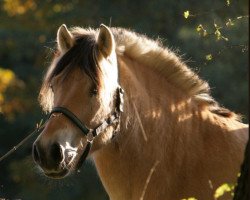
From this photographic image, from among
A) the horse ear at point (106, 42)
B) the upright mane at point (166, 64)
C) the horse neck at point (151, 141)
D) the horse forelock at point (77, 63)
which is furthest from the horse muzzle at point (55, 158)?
the upright mane at point (166, 64)

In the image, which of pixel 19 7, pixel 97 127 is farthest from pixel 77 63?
pixel 19 7

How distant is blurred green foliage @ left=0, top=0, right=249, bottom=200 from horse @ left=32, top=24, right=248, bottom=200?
36.9 ft

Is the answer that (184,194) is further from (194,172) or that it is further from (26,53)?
(26,53)

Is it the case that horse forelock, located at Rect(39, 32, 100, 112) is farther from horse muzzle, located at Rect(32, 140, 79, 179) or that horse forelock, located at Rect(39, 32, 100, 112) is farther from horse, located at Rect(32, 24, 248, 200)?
horse muzzle, located at Rect(32, 140, 79, 179)

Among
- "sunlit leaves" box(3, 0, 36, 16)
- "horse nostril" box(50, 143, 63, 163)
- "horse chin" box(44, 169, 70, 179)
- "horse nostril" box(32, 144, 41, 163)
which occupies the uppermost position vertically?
"horse nostril" box(50, 143, 63, 163)

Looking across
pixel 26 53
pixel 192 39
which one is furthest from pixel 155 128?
pixel 26 53

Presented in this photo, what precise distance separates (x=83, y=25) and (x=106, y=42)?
15.6 meters

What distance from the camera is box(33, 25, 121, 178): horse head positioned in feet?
21.2

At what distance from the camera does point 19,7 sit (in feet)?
82.6

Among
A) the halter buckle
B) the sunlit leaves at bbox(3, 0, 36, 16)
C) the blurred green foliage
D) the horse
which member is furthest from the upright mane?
the sunlit leaves at bbox(3, 0, 36, 16)

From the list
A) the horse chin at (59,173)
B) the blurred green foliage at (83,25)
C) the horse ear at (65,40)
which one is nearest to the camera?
the horse chin at (59,173)

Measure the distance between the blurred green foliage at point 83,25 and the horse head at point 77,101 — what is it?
11.4 meters

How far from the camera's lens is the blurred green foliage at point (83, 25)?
19.5 metres

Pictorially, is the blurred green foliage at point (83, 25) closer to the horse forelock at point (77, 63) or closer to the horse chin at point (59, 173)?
the horse forelock at point (77, 63)
